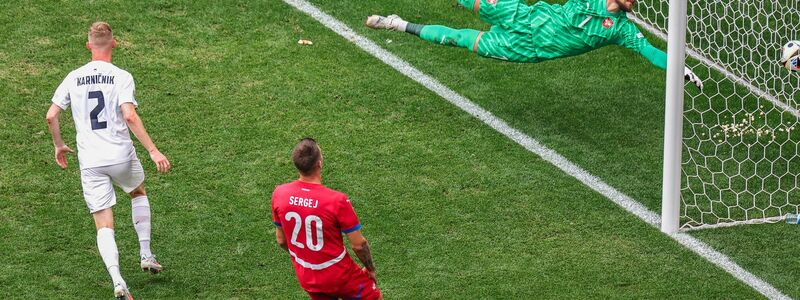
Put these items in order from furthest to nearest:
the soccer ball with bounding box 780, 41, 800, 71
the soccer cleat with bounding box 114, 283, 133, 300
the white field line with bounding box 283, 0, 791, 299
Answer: the soccer ball with bounding box 780, 41, 800, 71
the white field line with bounding box 283, 0, 791, 299
the soccer cleat with bounding box 114, 283, 133, 300

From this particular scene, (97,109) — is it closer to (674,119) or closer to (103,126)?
(103,126)

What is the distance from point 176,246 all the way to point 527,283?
235cm

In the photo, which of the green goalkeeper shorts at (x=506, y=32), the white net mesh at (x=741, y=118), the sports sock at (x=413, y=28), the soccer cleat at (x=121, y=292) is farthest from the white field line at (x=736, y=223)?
the soccer cleat at (x=121, y=292)

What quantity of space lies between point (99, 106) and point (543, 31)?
11.6 feet

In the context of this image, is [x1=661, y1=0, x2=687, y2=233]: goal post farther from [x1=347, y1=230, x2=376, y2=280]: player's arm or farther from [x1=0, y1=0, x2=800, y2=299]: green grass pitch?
[x1=347, y1=230, x2=376, y2=280]: player's arm

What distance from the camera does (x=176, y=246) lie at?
8695mm

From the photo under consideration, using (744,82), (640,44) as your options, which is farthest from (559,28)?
(744,82)

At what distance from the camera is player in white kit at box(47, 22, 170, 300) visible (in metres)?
7.75

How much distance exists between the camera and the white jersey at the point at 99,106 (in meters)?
7.77

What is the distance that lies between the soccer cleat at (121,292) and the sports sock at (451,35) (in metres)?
3.48

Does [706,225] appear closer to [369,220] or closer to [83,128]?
[369,220]

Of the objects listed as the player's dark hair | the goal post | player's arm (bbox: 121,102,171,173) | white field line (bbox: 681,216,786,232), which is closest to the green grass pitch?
white field line (bbox: 681,216,786,232)

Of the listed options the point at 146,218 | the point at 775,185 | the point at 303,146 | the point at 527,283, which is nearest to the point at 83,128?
the point at 146,218

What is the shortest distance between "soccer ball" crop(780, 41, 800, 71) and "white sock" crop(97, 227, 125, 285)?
4646mm
